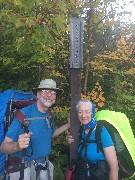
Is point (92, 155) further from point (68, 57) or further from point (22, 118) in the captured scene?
point (68, 57)

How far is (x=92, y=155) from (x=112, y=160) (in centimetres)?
30

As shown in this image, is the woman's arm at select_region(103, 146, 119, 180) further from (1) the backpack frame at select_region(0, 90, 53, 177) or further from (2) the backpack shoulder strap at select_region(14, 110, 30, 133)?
(2) the backpack shoulder strap at select_region(14, 110, 30, 133)

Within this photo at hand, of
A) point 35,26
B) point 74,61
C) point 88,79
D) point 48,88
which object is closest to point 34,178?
point 48,88

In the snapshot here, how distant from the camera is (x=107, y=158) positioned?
3.57 meters

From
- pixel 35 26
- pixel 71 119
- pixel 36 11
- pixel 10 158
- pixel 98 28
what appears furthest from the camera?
pixel 98 28

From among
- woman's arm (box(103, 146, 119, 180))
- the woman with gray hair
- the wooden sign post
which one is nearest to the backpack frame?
the wooden sign post

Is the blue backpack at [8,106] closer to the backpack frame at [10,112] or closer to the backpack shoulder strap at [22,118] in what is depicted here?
the backpack frame at [10,112]

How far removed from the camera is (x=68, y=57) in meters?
6.39

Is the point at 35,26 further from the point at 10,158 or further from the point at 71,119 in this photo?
the point at 10,158

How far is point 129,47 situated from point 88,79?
1485 mm

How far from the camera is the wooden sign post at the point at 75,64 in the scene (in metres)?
3.88

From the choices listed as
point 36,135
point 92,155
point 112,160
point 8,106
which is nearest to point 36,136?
point 36,135

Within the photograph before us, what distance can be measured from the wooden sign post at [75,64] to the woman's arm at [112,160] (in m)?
0.64

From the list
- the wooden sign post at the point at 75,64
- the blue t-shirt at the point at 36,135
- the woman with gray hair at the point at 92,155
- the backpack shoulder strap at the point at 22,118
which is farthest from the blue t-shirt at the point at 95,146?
the backpack shoulder strap at the point at 22,118
